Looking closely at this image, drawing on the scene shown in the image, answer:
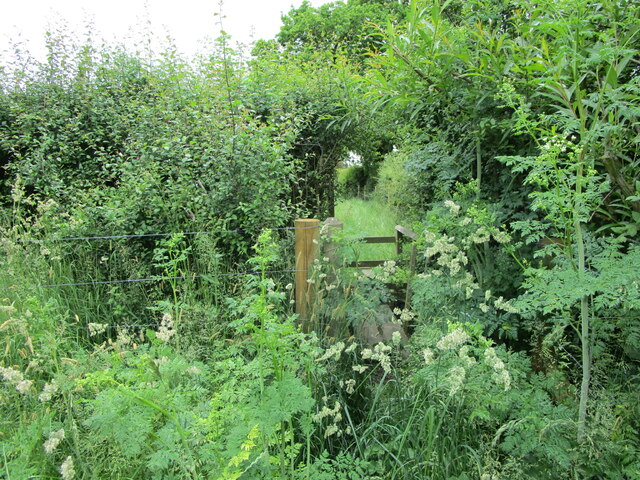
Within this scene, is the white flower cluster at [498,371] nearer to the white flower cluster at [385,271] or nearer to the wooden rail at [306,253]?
the white flower cluster at [385,271]

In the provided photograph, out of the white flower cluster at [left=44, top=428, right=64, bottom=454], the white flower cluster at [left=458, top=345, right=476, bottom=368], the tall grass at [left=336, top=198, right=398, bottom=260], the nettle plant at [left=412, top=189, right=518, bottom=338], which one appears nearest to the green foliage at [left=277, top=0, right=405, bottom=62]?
the tall grass at [left=336, top=198, right=398, bottom=260]

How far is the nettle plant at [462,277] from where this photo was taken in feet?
7.41

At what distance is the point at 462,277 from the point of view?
2.44 meters

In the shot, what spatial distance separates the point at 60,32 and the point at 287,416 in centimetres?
725

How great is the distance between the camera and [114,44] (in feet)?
23.2

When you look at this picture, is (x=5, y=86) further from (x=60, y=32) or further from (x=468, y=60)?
(x=468, y=60)

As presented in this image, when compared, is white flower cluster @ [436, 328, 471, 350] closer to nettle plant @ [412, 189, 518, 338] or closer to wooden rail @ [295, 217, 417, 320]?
nettle plant @ [412, 189, 518, 338]

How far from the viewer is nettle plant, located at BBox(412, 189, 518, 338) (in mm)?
2260

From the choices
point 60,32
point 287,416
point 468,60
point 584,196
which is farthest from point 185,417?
point 60,32

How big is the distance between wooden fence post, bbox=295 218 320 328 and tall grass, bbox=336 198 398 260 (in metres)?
2.86

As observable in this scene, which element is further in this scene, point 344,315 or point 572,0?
point 344,315

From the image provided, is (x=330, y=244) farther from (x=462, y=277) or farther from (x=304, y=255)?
(x=462, y=277)

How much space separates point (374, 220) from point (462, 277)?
6.74m

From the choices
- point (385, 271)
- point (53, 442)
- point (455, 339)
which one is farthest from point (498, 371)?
point (53, 442)
